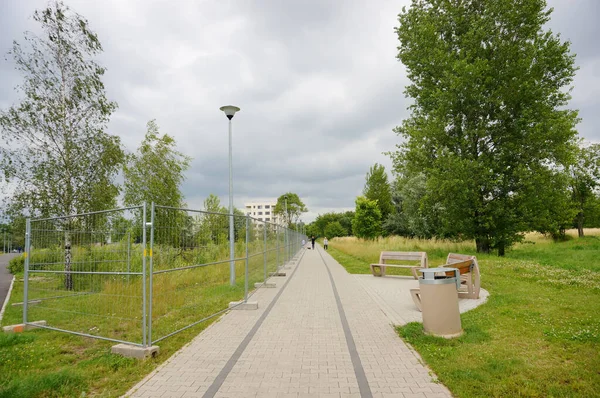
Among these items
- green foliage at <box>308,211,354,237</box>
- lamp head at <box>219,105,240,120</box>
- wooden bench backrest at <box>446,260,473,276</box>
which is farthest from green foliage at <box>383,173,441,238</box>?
green foliage at <box>308,211,354,237</box>

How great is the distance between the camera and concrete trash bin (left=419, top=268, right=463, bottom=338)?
5594 millimetres

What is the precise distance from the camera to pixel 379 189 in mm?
51562

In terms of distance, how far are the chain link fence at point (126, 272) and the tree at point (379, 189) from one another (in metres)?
44.2

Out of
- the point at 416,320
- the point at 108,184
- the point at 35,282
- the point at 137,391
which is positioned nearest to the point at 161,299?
the point at 137,391

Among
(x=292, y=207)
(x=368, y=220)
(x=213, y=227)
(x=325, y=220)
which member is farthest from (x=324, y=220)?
(x=213, y=227)

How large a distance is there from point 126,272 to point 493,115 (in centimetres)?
2015

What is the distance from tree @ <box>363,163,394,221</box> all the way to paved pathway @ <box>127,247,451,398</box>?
43.2 m

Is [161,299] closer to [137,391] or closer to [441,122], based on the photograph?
[137,391]

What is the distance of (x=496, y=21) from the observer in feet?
64.3

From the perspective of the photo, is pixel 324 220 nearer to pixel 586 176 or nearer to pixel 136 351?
pixel 586 176

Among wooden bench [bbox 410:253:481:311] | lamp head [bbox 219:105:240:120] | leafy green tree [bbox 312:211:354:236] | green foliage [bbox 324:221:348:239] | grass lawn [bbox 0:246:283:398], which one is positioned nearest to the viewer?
grass lawn [bbox 0:246:283:398]

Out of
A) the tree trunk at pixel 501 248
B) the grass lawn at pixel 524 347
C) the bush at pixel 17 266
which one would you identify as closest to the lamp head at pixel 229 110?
the grass lawn at pixel 524 347

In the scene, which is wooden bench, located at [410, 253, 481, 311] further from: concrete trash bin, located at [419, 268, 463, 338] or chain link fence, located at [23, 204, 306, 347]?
chain link fence, located at [23, 204, 306, 347]

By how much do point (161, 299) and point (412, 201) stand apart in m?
30.6
